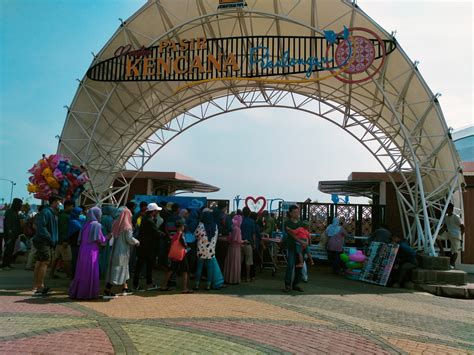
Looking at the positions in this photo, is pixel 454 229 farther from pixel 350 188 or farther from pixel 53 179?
pixel 53 179

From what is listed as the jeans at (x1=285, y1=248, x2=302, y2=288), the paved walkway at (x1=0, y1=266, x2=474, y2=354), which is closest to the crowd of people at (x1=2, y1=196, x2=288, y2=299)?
the paved walkway at (x1=0, y1=266, x2=474, y2=354)

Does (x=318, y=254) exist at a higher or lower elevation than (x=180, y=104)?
lower

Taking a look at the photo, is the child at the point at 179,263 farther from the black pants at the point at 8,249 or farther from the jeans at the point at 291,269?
the black pants at the point at 8,249

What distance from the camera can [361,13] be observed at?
13.1 meters

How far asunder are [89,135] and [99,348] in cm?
1277

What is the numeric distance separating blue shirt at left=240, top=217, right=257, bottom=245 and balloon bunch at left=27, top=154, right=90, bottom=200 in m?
4.79

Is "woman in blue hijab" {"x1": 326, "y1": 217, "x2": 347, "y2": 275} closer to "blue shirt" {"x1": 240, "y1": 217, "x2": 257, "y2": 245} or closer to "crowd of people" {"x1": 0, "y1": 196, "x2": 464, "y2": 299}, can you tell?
"crowd of people" {"x1": 0, "y1": 196, "x2": 464, "y2": 299}

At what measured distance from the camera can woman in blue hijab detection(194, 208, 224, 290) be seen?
8.75 m

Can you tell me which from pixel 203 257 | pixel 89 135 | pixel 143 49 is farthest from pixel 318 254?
pixel 89 135

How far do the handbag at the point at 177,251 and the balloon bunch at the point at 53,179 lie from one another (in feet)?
14.6

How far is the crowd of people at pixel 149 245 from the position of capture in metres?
7.58

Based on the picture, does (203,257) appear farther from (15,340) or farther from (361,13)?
(361,13)

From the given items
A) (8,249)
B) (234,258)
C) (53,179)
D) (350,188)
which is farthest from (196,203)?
(350,188)

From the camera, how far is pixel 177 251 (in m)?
8.23
